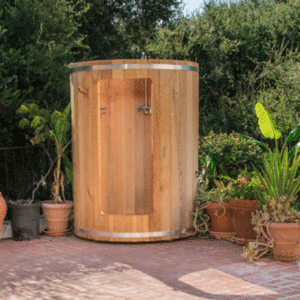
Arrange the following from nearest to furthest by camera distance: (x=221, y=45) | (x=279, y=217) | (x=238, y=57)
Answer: (x=279, y=217) < (x=221, y=45) < (x=238, y=57)

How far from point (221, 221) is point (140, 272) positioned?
1942 mm

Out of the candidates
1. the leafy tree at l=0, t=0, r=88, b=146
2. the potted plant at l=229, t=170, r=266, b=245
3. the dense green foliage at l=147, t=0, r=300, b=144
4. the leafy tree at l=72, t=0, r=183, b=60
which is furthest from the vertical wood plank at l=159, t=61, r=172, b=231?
the leafy tree at l=72, t=0, r=183, b=60

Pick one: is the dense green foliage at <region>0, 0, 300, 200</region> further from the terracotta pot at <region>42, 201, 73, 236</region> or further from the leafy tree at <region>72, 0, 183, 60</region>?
the terracotta pot at <region>42, 201, 73, 236</region>

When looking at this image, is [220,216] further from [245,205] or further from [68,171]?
[68,171]

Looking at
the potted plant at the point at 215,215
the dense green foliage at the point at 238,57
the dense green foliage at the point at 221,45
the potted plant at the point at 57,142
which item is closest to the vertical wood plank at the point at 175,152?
the potted plant at the point at 215,215

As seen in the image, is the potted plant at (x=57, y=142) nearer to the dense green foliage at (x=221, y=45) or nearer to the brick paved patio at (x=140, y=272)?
the brick paved patio at (x=140, y=272)

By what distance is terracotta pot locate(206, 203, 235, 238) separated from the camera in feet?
19.9

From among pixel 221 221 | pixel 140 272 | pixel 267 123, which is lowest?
pixel 140 272

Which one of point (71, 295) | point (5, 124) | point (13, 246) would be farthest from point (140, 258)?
point (5, 124)

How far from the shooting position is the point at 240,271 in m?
4.50

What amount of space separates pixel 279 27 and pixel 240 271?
11.1 meters

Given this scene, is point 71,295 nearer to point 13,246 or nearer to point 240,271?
point 240,271

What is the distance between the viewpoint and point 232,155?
6.38 meters

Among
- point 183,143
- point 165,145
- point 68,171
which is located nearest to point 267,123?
point 183,143
